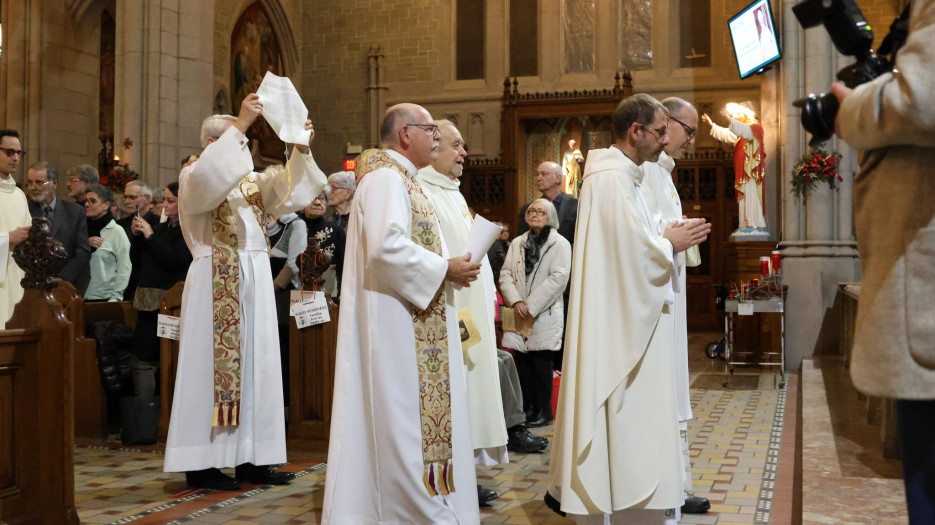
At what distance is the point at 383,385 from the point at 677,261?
4.53ft

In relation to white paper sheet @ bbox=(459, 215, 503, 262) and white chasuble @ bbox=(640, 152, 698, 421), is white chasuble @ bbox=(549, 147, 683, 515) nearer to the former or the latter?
white paper sheet @ bbox=(459, 215, 503, 262)

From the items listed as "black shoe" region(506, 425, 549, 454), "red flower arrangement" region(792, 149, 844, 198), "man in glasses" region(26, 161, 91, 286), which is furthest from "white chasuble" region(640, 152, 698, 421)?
"red flower arrangement" region(792, 149, 844, 198)

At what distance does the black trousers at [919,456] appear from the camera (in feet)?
5.70

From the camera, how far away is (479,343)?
4359 mm

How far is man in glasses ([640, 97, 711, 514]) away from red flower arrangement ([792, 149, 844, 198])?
18.9ft

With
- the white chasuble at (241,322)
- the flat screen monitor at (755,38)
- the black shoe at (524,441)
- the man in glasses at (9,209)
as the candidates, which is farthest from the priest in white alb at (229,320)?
the flat screen monitor at (755,38)

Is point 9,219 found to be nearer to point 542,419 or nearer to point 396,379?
point 396,379

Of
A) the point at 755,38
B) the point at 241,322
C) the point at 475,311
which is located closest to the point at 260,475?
the point at 241,322

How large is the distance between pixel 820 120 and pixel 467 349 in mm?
2691

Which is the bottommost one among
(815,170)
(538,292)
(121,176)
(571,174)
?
(538,292)

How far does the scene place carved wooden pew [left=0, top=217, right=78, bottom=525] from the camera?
11.7 feet

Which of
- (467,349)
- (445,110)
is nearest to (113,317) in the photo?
(467,349)

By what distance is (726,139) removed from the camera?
11.1 metres

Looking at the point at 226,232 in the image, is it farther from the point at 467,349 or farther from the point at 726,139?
the point at 726,139
